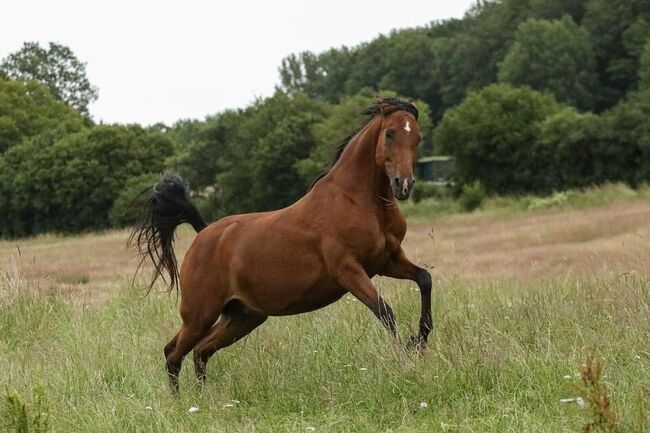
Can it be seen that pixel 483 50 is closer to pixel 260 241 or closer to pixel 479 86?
pixel 479 86

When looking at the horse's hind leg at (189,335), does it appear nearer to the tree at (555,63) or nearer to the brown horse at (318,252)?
the brown horse at (318,252)

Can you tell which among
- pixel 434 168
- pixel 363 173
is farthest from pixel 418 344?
pixel 434 168

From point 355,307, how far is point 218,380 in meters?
2.40

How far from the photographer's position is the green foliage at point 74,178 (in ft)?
202

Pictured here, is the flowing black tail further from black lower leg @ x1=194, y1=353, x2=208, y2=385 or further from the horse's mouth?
the horse's mouth

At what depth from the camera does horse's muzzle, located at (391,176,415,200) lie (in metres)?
6.89

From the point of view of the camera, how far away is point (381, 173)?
7484 millimetres

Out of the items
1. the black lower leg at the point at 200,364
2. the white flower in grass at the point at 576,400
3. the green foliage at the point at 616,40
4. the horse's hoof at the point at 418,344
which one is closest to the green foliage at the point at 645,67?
the green foliage at the point at 616,40

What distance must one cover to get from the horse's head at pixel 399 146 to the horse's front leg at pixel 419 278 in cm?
66

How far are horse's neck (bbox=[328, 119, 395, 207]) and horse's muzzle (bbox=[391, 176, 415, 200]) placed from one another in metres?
0.43

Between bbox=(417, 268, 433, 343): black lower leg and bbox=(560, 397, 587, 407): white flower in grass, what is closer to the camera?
bbox=(560, 397, 587, 407): white flower in grass

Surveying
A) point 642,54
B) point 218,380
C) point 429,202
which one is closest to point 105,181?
point 429,202

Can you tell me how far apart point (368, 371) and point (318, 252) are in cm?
111

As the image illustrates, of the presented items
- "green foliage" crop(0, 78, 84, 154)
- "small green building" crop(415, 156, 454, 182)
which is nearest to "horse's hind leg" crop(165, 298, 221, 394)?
"small green building" crop(415, 156, 454, 182)
